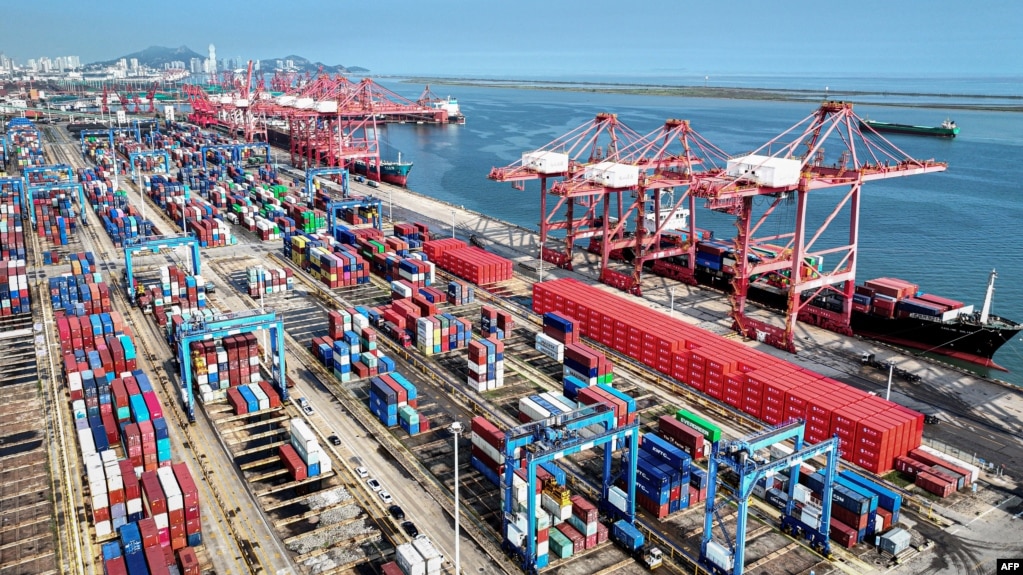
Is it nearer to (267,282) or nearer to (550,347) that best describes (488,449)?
(550,347)

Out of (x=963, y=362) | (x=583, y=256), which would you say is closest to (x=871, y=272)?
(x=963, y=362)

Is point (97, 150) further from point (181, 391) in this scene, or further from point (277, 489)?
point (277, 489)

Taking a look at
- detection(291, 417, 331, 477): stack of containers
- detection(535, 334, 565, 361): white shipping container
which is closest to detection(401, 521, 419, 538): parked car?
detection(291, 417, 331, 477): stack of containers

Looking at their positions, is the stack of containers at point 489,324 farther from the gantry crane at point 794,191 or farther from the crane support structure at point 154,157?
the crane support structure at point 154,157

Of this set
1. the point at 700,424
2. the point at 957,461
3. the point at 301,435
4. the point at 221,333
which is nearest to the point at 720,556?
the point at 700,424

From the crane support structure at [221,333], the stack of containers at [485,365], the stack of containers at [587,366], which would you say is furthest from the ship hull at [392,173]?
the stack of containers at [587,366]

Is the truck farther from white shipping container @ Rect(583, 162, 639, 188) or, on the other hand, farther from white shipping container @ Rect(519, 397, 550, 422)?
white shipping container @ Rect(583, 162, 639, 188)

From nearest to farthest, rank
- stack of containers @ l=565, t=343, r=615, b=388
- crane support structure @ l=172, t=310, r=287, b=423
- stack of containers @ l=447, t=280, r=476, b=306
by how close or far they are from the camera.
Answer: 1. crane support structure @ l=172, t=310, r=287, b=423
2. stack of containers @ l=565, t=343, r=615, b=388
3. stack of containers @ l=447, t=280, r=476, b=306
